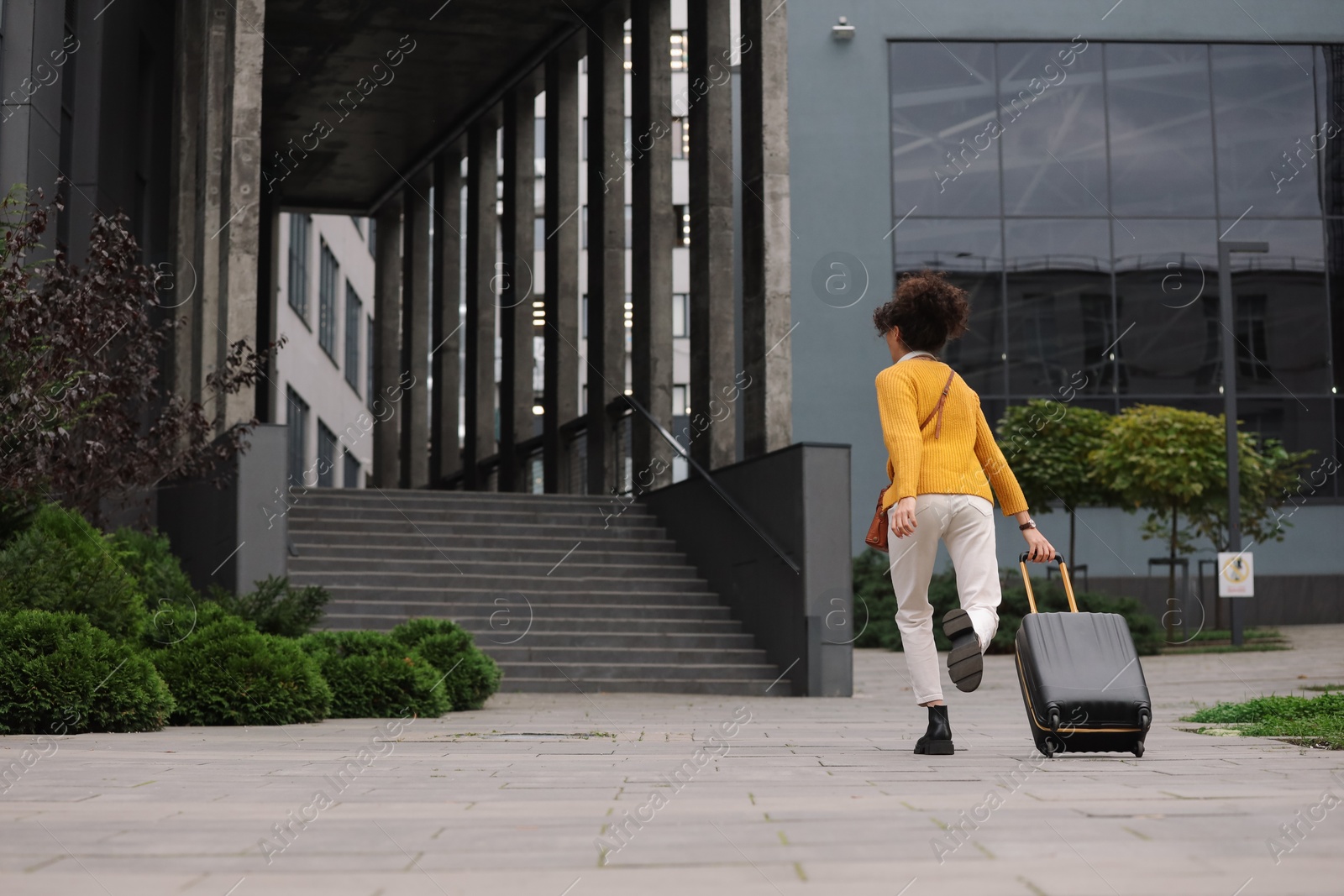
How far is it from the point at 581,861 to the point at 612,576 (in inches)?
532

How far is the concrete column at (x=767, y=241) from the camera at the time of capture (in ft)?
52.5

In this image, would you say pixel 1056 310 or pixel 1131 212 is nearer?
pixel 1056 310

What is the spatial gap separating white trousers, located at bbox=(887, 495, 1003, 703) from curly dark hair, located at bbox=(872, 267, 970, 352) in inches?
31.8

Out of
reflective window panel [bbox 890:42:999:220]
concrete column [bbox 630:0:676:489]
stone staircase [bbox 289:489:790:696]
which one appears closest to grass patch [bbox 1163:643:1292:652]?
concrete column [bbox 630:0:676:489]

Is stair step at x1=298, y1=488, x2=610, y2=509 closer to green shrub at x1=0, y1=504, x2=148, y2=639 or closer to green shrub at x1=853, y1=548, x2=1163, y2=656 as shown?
green shrub at x1=853, y1=548, x2=1163, y2=656

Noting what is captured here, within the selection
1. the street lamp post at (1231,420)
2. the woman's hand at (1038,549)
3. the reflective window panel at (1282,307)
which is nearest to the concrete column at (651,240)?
the street lamp post at (1231,420)

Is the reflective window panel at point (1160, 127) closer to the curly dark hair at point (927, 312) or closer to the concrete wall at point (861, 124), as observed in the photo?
the concrete wall at point (861, 124)

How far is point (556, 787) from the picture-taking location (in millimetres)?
5055

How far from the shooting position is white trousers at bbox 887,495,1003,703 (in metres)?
6.39

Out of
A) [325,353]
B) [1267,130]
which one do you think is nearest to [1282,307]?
[1267,130]

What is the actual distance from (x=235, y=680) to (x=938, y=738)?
4399 mm

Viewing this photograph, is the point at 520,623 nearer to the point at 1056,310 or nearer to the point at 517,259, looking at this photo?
the point at 517,259

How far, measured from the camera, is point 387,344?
36.0 meters

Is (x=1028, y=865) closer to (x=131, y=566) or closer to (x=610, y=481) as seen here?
(x=131, y=566)
